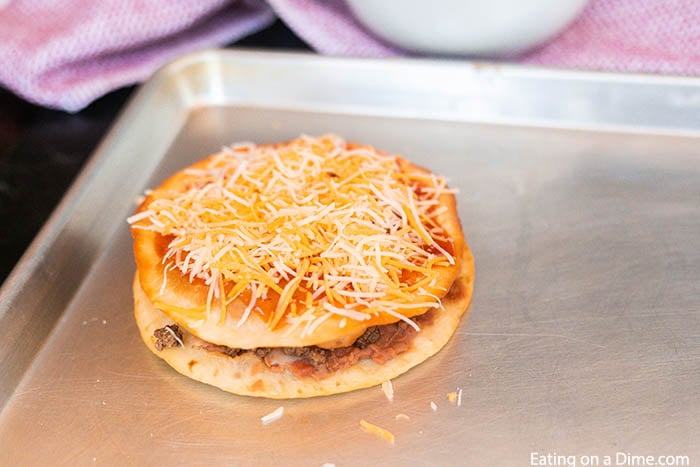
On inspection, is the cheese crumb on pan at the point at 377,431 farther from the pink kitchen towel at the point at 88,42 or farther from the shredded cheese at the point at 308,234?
the pink kitchen towel at the point at 88,42

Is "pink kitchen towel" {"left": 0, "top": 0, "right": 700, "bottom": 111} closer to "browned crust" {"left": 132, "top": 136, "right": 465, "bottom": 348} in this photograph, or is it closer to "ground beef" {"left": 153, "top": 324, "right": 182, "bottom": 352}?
"browned crust" {"left": 132, "top": 136, "right": 465, "bottom": 348}

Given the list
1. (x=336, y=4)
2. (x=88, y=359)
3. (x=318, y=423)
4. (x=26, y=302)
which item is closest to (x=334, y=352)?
(x=318, y=423)

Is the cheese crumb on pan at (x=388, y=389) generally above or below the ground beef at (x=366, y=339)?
below

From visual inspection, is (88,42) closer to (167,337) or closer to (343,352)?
(167,337)

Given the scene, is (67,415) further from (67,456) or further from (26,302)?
(26,302)

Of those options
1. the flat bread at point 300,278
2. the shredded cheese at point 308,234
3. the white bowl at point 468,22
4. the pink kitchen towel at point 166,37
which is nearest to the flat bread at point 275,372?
the flat bread at point 300,278
